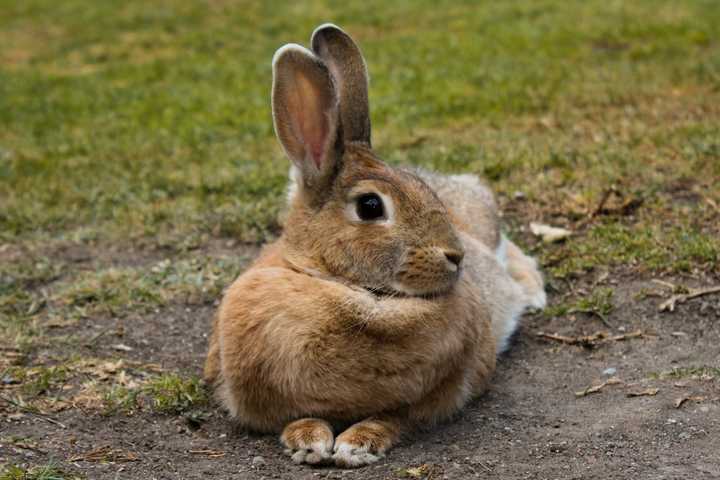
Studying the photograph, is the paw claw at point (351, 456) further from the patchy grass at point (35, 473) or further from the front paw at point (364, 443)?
the patchy grass at point (35, 473)

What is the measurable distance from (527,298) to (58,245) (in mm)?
3316

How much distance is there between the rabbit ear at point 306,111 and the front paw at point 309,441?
1.02 m

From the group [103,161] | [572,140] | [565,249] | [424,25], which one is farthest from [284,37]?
[565,249]

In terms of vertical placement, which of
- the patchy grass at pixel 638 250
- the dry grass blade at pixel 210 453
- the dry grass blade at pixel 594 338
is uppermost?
the dry grass blade at pixel 210 453

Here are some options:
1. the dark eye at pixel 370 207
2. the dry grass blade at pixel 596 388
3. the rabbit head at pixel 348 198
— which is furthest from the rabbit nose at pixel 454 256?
the dry grass blade at pixel 596 388

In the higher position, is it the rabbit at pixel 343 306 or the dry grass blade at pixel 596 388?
the rabbit at pixel 343 306

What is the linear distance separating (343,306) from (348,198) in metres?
0.50

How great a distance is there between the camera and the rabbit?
13.9ft

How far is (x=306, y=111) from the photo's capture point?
4.69m

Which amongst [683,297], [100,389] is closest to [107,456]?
[100,389]

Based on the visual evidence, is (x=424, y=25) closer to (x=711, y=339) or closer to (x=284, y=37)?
(x=284, y=37)

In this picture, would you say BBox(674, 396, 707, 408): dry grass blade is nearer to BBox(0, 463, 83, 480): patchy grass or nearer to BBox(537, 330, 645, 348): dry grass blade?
BBox(537, 330, 645, 348): dry grass blade

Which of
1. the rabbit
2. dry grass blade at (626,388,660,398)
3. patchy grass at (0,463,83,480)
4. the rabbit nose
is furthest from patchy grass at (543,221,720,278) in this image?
patchy grass at (0,463,83,480)

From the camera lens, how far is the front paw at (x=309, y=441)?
4266mm
